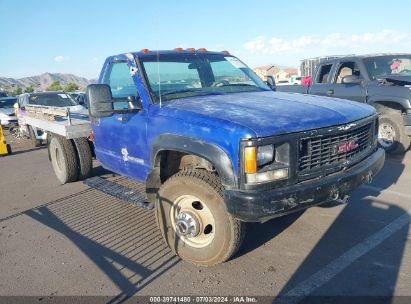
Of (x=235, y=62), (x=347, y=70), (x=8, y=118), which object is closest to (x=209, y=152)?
(x=235, y=62)

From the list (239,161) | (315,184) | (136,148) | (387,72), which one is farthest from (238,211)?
(387,72)

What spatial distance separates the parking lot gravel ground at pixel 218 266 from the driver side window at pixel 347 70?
3002 millimetres

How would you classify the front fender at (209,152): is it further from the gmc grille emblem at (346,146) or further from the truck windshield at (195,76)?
the gmc grille emblem at (346,146)

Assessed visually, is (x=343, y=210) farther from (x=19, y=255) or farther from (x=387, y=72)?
(x=387, y=72)

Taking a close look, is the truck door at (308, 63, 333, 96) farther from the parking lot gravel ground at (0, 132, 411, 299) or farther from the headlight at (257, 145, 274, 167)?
the headlight at (257, 145, 274, 167)

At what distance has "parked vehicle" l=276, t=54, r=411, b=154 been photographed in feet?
22.3

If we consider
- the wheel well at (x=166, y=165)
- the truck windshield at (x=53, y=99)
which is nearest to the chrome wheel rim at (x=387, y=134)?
the wheel well at (x=166, y=165)

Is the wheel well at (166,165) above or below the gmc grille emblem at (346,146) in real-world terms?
below

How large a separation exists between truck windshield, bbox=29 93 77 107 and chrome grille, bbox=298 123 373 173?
1094cm

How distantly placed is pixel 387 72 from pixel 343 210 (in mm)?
4134

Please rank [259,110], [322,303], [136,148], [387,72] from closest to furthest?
1. [322,303]
2. [259,110]
3. [136,148]
4. [387,72]

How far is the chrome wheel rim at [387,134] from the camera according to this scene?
23.0 feet

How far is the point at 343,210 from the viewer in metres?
4.48

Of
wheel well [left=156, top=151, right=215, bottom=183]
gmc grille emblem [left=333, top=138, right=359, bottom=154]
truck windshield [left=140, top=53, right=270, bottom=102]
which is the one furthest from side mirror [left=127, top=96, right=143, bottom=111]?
gmc grille emblem [left=333, top=138, right=359, bottom=154]
